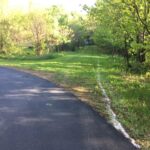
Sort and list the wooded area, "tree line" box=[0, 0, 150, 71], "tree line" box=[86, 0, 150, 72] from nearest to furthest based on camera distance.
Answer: the wooded area < "tree line" box=[86, 0, 150, 72] < "tree line" box=[0, 0, 150, 71]

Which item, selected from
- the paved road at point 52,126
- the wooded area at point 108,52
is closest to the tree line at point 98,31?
the wooded area at point 108,52

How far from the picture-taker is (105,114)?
1064 cm

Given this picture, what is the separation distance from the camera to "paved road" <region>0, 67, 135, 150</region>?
7.53 meters

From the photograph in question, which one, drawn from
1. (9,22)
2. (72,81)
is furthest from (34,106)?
(9,22)

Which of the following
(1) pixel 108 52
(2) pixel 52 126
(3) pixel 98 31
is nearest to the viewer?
(2) pixel 52 126

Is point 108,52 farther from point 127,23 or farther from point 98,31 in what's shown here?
point 127,23

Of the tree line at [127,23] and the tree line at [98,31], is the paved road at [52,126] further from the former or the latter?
the tree line at [127,23]

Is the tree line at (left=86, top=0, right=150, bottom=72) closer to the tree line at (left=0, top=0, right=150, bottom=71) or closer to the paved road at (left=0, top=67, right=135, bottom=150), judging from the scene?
the tree line at (left=0, top=0, right=150, bottom=71)

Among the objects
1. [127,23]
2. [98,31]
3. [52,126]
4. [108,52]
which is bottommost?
[108,52]

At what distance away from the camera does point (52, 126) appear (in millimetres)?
9023

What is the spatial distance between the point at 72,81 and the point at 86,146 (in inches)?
452

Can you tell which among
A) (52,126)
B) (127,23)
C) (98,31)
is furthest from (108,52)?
(52,126)

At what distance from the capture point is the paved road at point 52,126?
753 cm

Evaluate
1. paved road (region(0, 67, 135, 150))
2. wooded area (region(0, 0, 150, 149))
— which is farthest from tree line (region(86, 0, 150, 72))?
paved road (region(0, 67, 135, 150))
